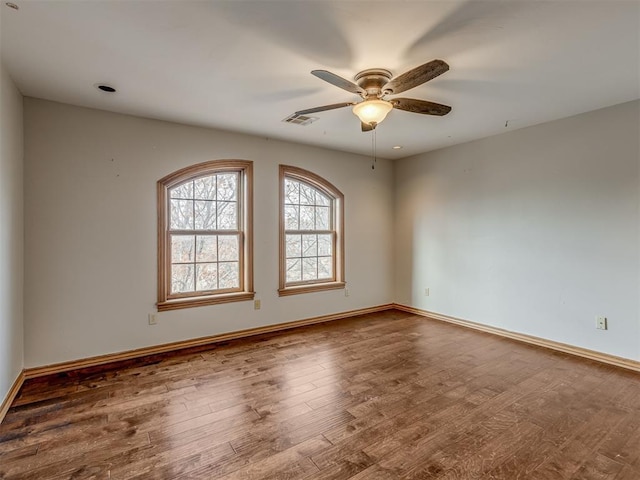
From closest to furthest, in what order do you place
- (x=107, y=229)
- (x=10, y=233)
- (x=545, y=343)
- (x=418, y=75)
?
(x=418, y=75), (x=10, y=233), (x=107, y=229), (x=545, y=343)

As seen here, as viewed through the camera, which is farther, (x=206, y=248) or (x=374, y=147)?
(x=374, y=147)

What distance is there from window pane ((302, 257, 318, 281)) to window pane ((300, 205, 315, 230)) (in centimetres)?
48

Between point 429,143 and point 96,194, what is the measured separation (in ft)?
13.4

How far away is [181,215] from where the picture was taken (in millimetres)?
3783

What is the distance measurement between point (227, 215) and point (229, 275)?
0.76 metres

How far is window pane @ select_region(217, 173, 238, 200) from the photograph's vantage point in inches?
159

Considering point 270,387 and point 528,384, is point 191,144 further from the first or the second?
point 528,384

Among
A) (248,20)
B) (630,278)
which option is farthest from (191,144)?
(630,278)

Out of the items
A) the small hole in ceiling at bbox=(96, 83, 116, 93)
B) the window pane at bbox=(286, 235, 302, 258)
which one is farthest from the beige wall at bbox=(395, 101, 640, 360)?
the small hole in ceiling at bbox=(96, 83, 116, 93)

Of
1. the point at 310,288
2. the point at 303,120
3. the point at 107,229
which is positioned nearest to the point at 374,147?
the point at 303,120

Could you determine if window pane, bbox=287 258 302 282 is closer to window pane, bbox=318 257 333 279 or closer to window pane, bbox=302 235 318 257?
window pane, bbox=302 235 318 257

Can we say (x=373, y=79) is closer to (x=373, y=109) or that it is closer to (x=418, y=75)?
(x=373, y=109)

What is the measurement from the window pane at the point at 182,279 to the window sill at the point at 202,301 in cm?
13

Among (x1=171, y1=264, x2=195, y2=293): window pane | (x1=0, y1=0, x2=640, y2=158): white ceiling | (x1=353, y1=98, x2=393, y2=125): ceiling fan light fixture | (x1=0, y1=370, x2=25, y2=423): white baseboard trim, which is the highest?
(x1=0, y1=0, x2=640, y2=158): white ceiling
